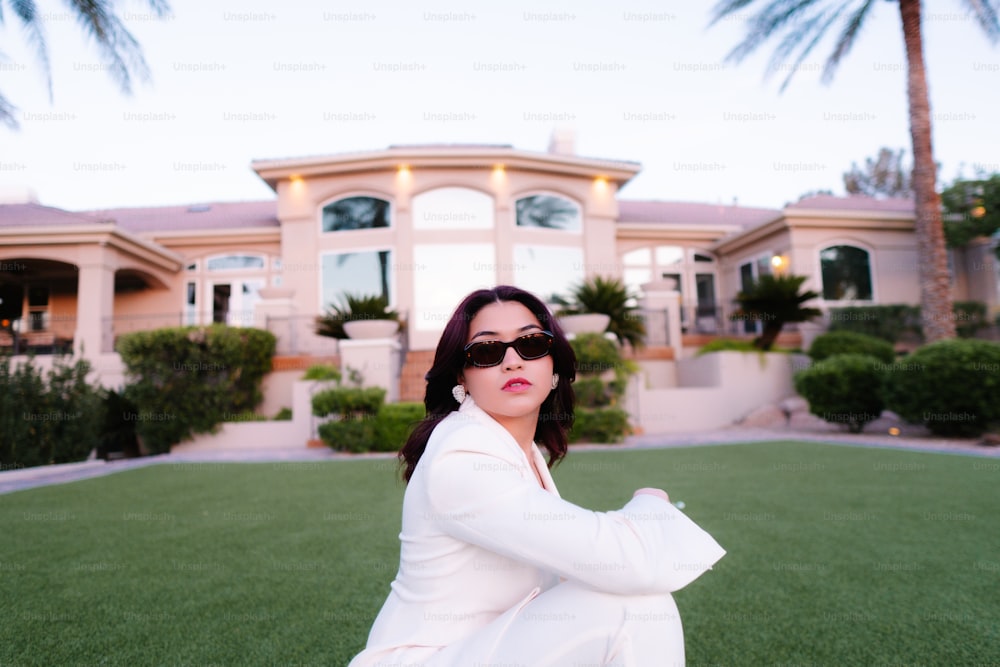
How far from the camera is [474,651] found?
3.94 feet

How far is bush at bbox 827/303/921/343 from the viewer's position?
1603 cm

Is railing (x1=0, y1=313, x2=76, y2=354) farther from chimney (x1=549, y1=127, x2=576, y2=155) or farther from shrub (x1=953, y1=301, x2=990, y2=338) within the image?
shrub (x1=953, y1=301, x2=990, y2=338)

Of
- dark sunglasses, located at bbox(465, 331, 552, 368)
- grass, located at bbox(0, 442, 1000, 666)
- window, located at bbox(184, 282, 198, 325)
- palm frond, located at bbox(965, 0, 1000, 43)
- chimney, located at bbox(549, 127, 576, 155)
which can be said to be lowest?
grass, located at bbox(0, 442, 1000, 666)

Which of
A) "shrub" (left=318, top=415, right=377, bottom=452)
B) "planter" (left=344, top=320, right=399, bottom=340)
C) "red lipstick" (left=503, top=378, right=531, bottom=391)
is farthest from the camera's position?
"planter" (left=344, top=320, right=399, bottom=340)

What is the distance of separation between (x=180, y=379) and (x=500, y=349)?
11.6m

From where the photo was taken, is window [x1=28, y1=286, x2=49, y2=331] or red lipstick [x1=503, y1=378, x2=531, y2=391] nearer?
red lipstick [x1=503, y1=378, x2=531, y2=391]

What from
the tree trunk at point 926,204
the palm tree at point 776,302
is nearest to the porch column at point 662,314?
the palm tree at point 776,302

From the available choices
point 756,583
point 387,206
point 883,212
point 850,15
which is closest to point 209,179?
point 387,206

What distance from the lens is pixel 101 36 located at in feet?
28.8

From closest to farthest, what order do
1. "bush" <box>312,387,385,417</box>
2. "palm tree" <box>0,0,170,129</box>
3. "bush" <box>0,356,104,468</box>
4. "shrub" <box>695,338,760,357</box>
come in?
1. "palm tree" <box>0,0,170,129</box>
2. "bush" <box>0,356,104,468</box>
3. "bush" <box>312,387,385,417</box>
4. "shrub" <box>695,338,760,357</box>

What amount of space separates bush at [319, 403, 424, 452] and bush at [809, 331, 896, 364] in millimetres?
9388

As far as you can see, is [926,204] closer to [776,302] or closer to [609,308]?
[776,302]

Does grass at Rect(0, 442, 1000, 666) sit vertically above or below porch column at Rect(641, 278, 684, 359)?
below

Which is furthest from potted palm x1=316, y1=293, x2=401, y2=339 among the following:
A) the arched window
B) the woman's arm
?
the arched window
